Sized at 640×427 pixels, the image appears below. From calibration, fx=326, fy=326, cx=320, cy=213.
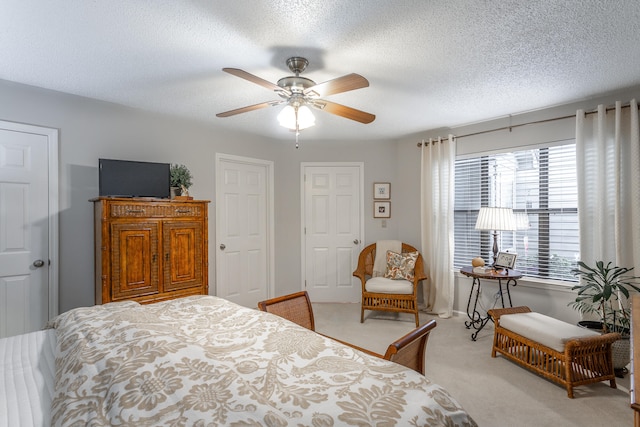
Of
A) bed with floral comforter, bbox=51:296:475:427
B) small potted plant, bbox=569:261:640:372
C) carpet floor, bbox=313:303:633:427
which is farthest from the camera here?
small potted plant, bbox=569:261:640:372

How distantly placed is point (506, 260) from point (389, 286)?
1.29 meters

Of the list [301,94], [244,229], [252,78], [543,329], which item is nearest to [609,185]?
[543,329]

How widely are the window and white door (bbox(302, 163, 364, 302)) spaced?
1.46 metres

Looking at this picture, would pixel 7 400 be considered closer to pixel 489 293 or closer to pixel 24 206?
pixel 24 206

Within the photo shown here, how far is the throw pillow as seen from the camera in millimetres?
4082

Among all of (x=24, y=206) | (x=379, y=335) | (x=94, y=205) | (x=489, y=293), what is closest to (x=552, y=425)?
(x=379, y=335)

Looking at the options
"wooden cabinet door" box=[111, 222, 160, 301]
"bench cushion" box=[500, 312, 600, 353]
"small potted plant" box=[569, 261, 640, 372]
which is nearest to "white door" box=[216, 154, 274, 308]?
"wooden cabinet door" box=[111, 222, 160, 301]

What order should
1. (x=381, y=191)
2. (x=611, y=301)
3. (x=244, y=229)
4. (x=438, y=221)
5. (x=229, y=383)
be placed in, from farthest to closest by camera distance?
(x=381, y=191) < (x=244, y=229) < (x=438, y=221) < (x=611, y=301) < (x=229, y=383)

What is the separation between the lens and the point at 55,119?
2.91m

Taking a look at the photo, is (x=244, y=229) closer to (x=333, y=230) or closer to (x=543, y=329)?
(x=333, y=230)

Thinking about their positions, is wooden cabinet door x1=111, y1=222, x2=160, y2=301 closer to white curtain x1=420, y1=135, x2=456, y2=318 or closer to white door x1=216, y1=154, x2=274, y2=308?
white door x1=216, y1=154, x2=274, y2=308

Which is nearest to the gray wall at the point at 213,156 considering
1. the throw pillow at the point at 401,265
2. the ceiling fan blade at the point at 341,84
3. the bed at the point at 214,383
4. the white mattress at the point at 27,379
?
the throw pillow at the point at 401,265

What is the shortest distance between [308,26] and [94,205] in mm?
2561

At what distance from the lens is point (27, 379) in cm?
127
